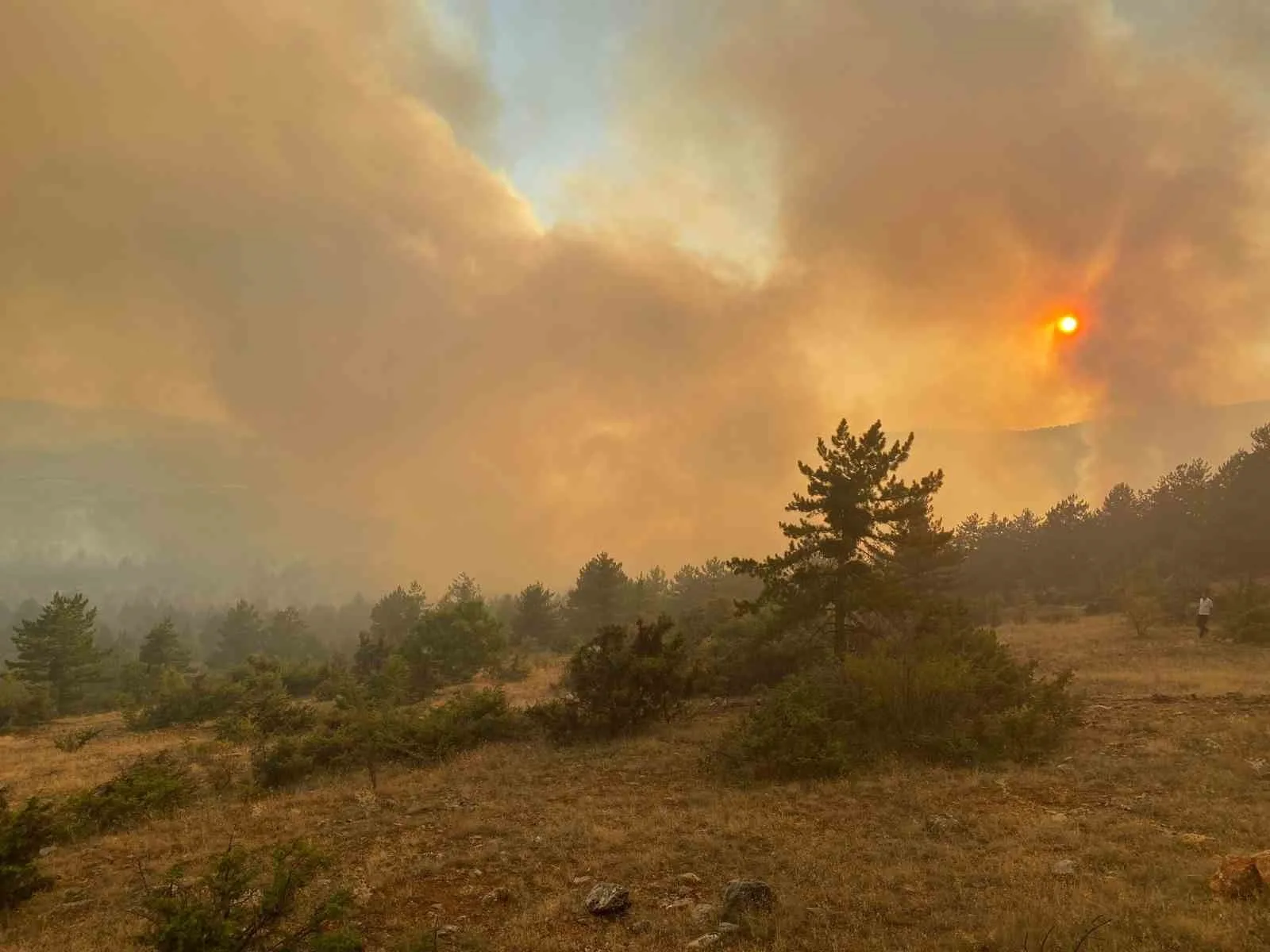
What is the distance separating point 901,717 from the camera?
1438 centimetres

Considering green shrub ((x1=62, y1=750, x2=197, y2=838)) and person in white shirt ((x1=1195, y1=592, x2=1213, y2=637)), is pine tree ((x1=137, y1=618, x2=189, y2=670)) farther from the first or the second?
person in white shirt ((x1=1195, y1=592, x2=1213, y2=637))

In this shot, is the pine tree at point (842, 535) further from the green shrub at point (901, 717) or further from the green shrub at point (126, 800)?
the green shrub at point (126, 800)

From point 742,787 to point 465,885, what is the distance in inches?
229

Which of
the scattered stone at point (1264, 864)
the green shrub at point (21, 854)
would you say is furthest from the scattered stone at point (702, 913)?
the green shrub at point (21, 854)

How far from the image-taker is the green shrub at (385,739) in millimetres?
15648

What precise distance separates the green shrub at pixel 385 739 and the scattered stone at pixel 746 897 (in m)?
10.3

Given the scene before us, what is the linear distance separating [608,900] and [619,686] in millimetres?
10579

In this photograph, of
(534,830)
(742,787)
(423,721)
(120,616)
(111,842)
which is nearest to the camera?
(534,830)

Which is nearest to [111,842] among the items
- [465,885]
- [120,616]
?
[465,885]

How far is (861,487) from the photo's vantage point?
65.7 feet

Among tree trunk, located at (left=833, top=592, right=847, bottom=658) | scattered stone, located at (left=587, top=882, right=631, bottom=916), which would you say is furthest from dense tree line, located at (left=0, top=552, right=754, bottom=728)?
scattered stone, located at (left=587, top=882, right=631, bottom=916)

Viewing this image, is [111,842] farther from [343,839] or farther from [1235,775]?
[1235,775]

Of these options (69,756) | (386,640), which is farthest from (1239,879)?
(386,640)

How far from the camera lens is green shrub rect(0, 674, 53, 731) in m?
32.3
